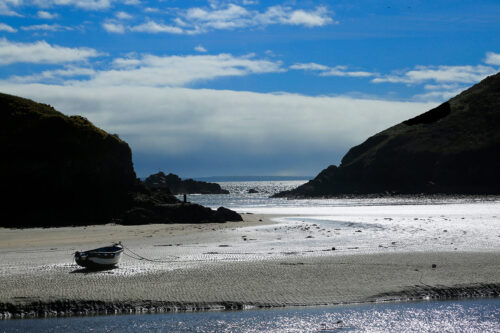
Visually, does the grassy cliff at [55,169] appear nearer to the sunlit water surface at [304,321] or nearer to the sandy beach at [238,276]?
the sandy beach at [238,276]

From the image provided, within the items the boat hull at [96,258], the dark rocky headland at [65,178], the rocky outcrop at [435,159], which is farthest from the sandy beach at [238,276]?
the rocky outcrop at [435,159]

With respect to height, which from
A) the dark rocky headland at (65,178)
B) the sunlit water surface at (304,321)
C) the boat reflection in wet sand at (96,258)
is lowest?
the sunlit water surface at (304,321)

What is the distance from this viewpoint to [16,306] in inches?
643

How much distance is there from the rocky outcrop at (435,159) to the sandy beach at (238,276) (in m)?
104

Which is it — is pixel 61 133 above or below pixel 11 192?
above

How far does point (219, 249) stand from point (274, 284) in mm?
9587

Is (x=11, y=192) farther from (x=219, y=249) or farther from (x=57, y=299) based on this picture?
(x=57, y=299)

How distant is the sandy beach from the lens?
1681 centimetres

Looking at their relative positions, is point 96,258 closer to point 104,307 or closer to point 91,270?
point 91,270

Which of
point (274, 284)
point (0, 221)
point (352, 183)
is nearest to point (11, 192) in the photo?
point (0, 221)

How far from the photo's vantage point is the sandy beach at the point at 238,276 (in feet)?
55.2

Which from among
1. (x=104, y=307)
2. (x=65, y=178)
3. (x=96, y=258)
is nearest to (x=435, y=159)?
(x=65, y=178)

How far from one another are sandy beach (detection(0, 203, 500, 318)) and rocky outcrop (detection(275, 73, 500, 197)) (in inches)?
4093

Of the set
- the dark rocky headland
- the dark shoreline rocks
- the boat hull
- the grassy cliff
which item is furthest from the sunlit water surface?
the grassy cliff
